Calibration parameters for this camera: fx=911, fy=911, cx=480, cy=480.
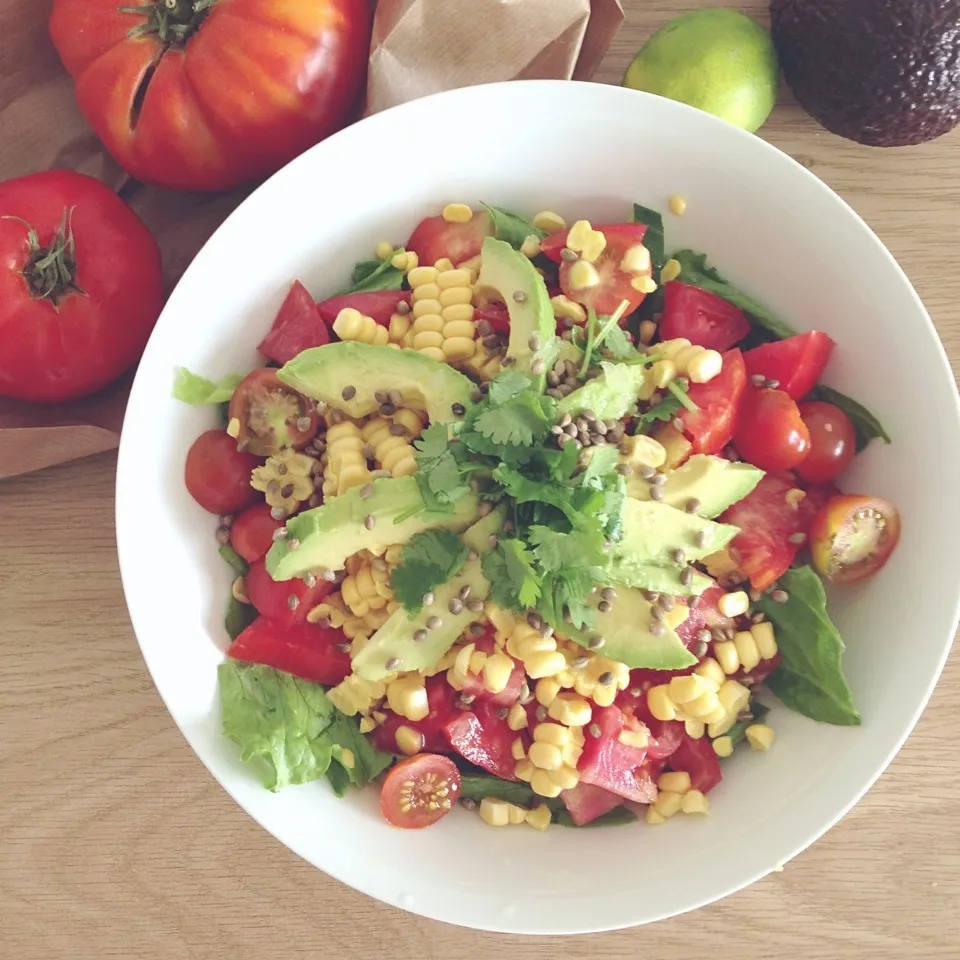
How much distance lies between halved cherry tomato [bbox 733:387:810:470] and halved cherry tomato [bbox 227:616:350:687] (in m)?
0.73

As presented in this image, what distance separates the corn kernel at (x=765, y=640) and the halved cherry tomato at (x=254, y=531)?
786 millimetres

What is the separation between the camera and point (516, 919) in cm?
138

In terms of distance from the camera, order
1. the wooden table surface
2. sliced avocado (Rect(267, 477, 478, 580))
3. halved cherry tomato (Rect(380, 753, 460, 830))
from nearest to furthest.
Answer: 1. sliced avocado (Rect(267, 477, 478, 580))
2. halved cherry tomato (Rect(380, 753, 460, 830))
3. the wooden table surface

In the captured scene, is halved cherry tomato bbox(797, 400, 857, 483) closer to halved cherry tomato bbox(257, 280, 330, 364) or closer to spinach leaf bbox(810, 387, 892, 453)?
spinach leaf bbox(810, 387, 892, 453)

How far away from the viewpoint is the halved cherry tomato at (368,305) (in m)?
1.50

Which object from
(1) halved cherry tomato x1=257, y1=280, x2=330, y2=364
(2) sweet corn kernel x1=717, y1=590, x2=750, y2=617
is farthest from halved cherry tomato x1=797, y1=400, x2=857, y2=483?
(1) halved cherry tomato x1=257, y1=280, x2=330, y2=364

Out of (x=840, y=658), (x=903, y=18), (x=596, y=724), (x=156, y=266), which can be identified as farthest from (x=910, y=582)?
(x=156, y=266)

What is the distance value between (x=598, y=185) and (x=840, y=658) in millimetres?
858

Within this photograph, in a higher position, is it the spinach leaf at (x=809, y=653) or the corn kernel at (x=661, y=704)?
the spinach leaf at (x=809, y=653)

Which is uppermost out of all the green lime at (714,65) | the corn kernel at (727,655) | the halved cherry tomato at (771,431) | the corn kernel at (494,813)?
the green lime at (714,65)

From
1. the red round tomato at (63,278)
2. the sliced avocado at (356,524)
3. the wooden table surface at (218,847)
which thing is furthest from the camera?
the wooden table surface at (218,847)

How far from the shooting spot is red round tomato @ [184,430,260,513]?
57.7 inches

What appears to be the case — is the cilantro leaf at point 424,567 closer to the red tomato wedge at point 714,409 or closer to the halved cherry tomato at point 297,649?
the halved cherry tomato at point 297,649

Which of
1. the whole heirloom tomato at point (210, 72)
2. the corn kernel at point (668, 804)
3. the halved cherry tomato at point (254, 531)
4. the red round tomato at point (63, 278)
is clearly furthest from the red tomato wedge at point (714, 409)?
the red round tomato at point (63, 278)
